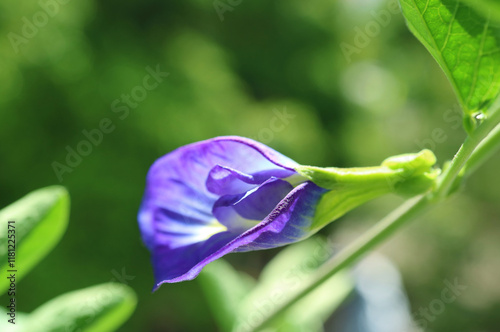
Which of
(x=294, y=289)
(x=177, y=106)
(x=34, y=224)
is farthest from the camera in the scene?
(x=177, y=106)

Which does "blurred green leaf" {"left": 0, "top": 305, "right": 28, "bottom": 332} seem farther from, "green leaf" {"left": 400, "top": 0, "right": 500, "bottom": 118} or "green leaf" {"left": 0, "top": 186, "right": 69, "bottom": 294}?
"green leaf" {"left": 400, "top": 0, "right": 500, "bottom": 118}

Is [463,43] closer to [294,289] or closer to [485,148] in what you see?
[485,148]

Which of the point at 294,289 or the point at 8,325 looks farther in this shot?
the point at 294,289

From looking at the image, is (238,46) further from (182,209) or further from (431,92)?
(182,209)

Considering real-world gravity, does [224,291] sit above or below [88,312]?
below

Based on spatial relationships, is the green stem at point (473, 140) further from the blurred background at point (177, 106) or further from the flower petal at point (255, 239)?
the blurred background at point (177, 106)

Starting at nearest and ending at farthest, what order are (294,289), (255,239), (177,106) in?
(255,239), (294,289), (177,106)

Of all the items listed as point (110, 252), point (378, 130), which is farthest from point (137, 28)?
point (378, 130)

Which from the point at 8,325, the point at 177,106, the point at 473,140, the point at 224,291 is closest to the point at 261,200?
the point at 473,140
